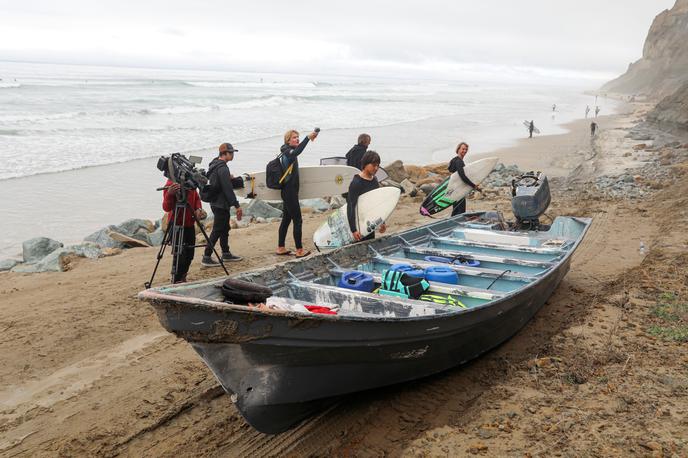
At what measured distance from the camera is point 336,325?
4176 millimetres

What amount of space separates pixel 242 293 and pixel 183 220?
289cm

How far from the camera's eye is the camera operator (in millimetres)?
6930

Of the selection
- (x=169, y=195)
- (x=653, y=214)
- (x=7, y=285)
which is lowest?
(x=7, y=285)

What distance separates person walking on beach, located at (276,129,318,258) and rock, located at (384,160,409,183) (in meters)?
7.11

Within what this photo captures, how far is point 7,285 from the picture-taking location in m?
8.25

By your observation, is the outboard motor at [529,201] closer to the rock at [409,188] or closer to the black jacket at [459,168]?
the black jacket at [459,168]

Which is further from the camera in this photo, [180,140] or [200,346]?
[180,140]

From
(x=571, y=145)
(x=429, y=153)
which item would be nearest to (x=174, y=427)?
(x=429, y=153)

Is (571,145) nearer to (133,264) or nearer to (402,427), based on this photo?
(133,264)

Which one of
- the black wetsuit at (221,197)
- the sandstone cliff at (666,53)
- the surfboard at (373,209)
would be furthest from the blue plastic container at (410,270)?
the sandstone cliff at (666,53)

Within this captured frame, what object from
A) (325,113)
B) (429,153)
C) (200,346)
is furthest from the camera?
(325,113)

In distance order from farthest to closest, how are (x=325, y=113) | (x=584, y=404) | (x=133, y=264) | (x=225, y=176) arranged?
(x=325, y=113)
(x=133, y=264)
(x=225, y=176)
(x=584, y=404)

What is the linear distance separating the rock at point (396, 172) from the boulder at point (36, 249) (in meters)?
9.18

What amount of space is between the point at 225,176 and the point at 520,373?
16.5 ft
